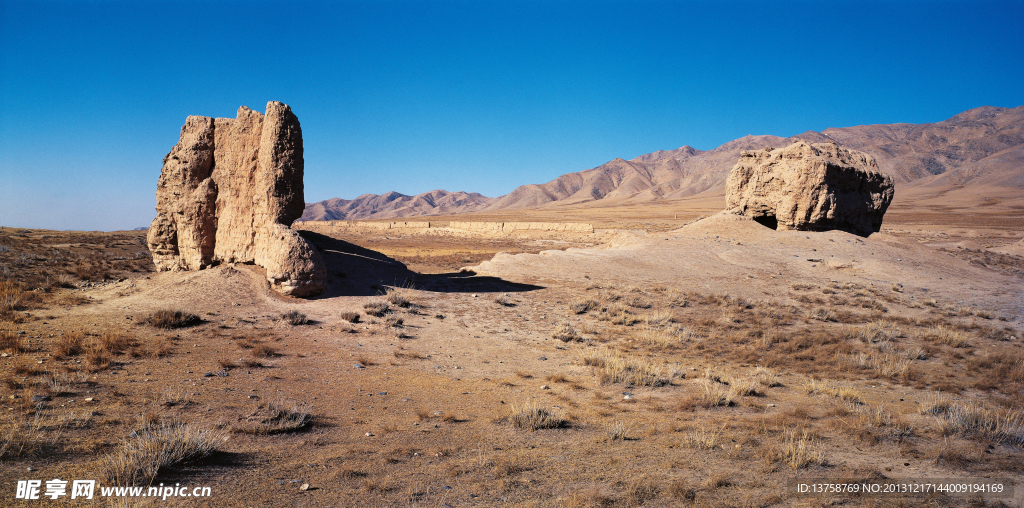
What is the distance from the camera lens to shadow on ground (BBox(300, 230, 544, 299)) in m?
12.9

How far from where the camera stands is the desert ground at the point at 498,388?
164 inches

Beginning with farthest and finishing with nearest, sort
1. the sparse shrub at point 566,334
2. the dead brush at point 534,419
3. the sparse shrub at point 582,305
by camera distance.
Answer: the sparse shrub at point 582,305, the sparse shrub at point 566,334, the dead brush at point 534,419

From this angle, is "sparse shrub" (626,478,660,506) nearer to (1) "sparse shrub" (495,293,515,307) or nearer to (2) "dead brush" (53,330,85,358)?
(2) "dead brush" (53,330,85,358)

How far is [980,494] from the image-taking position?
4105mm

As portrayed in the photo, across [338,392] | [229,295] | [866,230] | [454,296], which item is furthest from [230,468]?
[866,230]

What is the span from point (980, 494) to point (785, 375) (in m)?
4.15

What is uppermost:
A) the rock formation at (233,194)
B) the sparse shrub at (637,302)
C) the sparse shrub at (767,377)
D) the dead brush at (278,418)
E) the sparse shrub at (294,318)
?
the rock formation at (233,194)

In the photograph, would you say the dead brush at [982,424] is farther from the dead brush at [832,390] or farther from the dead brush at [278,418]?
the dead brush at [278,418]

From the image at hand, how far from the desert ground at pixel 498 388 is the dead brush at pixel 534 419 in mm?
28

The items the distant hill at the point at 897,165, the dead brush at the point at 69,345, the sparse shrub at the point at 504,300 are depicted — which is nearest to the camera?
the dead brush at the point at 69,345

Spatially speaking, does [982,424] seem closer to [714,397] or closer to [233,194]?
[714,397]

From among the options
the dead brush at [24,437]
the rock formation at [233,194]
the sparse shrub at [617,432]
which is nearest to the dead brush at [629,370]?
the sparse shrub at [617,432]

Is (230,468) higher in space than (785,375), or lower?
higher

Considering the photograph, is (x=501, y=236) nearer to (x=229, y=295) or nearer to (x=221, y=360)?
(x=229, y=295)
